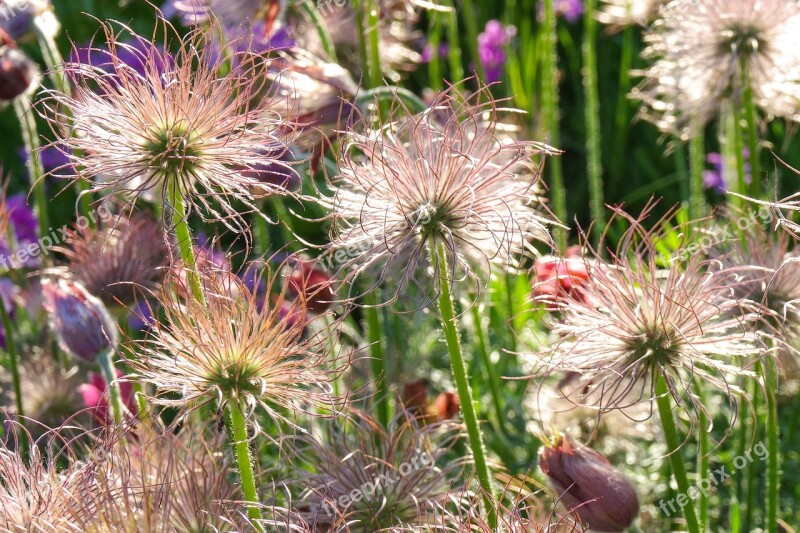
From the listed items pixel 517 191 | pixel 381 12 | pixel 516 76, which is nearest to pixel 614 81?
pixel 516 76

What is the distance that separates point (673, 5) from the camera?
6.77 feet

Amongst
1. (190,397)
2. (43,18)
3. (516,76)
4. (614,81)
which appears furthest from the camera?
(614,81)

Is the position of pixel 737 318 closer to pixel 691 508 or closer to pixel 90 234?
pixel 691 508

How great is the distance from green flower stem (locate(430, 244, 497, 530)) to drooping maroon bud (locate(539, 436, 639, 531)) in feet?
0.28

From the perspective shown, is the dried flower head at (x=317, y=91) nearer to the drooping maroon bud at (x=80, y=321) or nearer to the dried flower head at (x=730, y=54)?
the drooping maroon bud at (x=80, y=321)

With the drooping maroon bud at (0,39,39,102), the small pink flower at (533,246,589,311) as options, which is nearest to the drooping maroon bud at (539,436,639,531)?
the small pink flower at (533,246,589,311)

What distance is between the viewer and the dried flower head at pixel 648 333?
1.30 meters

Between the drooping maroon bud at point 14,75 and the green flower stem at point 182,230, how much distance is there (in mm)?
948

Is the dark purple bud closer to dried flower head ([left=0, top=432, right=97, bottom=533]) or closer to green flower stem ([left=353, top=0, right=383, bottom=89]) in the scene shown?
green flower stem ([left=353, top=0, right=383, bottom=89])

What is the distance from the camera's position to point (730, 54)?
2010mm

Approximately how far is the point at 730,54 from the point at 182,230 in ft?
3.91

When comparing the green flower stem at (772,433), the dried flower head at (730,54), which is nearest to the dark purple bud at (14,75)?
the dried flower head at (730,54)

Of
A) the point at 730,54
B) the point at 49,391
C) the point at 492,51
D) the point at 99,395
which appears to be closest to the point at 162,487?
the point at 99,395

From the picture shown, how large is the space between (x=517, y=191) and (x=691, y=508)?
0.49m
